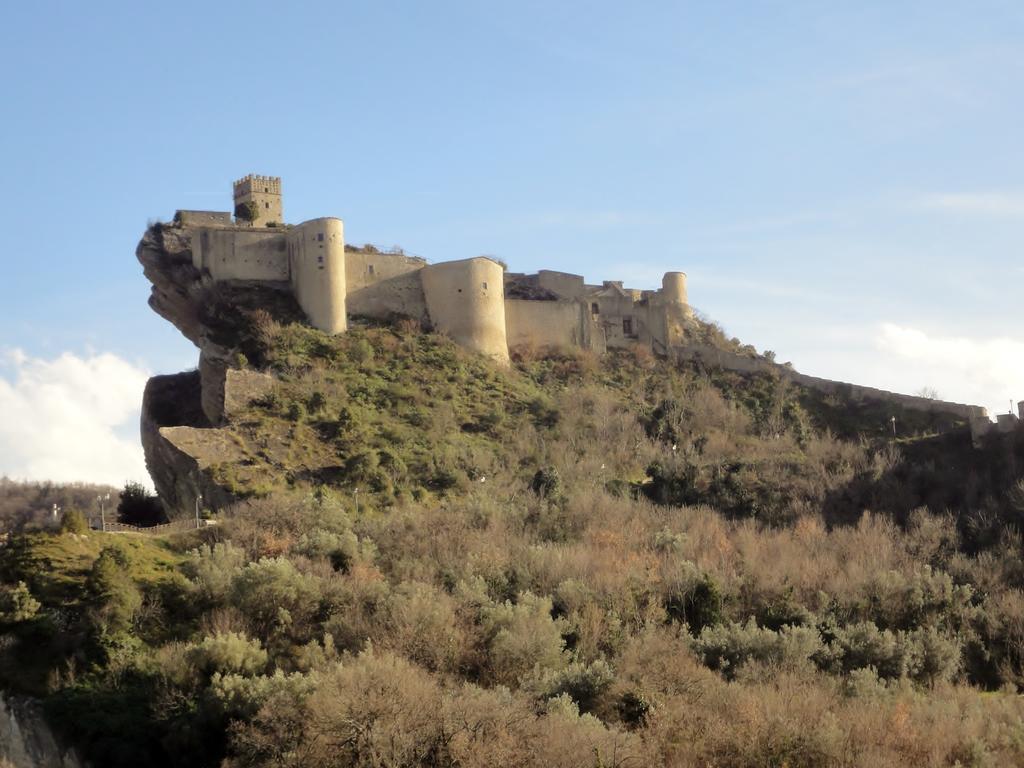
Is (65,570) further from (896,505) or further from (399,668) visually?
(896,505)

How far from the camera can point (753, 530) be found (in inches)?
1588

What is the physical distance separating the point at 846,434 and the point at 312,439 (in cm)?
2029

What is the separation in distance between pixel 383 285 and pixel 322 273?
122 inches

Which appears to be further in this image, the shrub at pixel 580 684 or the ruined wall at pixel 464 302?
the ruined wall at pixel 464 302

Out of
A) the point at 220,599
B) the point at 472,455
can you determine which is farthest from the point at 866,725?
the point at 472,455

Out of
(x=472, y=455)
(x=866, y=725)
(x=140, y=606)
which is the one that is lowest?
(x=866, y=725)

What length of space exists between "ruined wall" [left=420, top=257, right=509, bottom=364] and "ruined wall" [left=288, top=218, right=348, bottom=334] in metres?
3.93

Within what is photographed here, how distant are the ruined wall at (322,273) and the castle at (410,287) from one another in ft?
0.12

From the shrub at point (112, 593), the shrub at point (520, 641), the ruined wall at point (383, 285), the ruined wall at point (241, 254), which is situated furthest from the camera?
the ruined wall at point (383, 285)

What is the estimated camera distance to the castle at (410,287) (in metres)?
50.4

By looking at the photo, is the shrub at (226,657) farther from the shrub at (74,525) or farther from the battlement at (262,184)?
the battlement at (262,184)

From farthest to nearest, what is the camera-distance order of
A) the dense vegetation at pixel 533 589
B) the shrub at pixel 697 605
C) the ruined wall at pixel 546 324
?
the ruined wall at pixel 546 324
the shrub at pixel 697 605
the dense vegetation at pixel 533 589

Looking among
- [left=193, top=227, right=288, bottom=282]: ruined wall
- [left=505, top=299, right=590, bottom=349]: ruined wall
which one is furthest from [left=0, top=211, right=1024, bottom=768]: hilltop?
[left=505, top=299, right=590, bottom=349]: ruined wall

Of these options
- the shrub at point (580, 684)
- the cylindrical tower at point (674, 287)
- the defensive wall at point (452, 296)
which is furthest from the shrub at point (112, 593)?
the cylindrical tower at point (674, 287)
